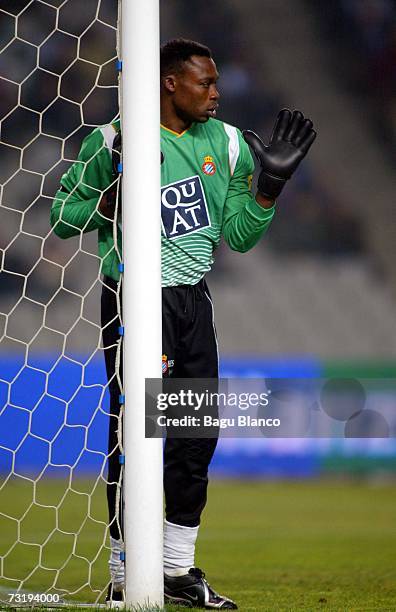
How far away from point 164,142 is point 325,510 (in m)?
2.84

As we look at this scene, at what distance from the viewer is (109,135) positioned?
2100mm

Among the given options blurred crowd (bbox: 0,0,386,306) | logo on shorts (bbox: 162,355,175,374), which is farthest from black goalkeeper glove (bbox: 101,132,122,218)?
blurred crowd (bbox: 0,0,386,306)

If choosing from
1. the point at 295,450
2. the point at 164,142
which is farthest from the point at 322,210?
the point at 164,142

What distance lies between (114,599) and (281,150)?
39.8 inches

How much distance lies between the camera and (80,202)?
86.4 inches

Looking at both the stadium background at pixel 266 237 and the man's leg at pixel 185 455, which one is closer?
the man's leg at pixel 185 455

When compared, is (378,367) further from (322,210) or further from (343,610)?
(343,610)

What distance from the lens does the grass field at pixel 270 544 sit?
7.79 ft

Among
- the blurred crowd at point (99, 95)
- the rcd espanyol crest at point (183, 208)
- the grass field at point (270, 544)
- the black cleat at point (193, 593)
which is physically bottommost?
the grass field at point (270, 544)

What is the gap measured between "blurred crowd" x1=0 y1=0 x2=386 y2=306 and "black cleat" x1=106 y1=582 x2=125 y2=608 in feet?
13.3

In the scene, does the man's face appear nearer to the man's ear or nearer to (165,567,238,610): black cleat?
the man's ear

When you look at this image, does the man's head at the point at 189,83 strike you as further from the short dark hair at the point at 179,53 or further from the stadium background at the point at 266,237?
the stadium background at the point at 266,237

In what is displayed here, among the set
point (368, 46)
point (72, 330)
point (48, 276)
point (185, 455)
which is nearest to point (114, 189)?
point (185, 455)

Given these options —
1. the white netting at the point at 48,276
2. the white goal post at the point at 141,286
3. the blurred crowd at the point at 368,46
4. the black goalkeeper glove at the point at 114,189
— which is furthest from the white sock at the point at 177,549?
the blurred crowd at the point at 368,46
